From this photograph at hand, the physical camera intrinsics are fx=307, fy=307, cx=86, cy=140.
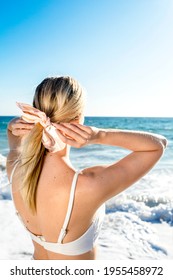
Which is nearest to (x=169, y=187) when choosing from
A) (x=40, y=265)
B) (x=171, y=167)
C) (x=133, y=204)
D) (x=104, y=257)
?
(x=133, y=204)

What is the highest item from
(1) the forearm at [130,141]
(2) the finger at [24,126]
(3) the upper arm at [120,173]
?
(2) the finger at [24,126]

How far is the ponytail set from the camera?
1679 mm

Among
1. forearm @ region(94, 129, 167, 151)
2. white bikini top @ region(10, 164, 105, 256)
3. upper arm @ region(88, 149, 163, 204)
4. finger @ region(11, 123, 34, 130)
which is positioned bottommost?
white bikini top @ region(10, 164, 105, 256)

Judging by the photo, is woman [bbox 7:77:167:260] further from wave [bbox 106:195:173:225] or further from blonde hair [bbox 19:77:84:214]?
wave [bbox 106:195:173:225]

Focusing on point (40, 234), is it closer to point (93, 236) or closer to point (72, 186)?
point (93, 236)

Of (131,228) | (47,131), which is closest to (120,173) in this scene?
(47,131)

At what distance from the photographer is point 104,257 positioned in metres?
4.13

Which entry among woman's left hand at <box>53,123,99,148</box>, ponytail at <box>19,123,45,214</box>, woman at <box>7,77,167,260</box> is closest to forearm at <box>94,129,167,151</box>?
woman at <box>7,77,167,260</box>

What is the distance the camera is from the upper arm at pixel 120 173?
1574 millimetres

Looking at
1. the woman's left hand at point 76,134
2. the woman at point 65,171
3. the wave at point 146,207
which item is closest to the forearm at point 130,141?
the woman at point 65,171

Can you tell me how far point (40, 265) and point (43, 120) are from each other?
1027 mm

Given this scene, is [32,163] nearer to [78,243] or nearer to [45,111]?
[45,111]

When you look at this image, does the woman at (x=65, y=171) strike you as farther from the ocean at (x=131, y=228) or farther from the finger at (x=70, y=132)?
the ocean at (x=131, y=228)

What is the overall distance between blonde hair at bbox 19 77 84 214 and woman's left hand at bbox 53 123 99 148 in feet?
0.48
